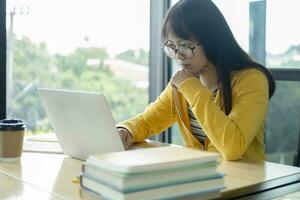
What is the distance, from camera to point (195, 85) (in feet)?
4.84

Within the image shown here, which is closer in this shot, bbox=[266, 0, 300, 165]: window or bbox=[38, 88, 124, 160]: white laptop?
bbox=[38, 88, 124, 160]: white laptop

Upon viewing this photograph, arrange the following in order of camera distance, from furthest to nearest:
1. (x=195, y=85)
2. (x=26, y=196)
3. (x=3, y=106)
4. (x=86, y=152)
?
(x=3, y=106)
(x=195, y=85)
(x=86, y=152)
(x=26, y=196)

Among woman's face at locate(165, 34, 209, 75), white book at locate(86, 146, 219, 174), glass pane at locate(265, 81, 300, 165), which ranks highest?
woman's face at locate(165, 34, 209, 75)

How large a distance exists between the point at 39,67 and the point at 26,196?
1665mm

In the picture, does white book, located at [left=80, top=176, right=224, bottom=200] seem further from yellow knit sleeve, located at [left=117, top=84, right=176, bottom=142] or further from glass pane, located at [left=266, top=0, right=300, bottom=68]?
glass pane, located at [left=266, top=0, right=300, bottom=68]

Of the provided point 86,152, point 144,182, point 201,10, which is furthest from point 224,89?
point 144,182

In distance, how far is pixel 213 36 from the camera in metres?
1.60

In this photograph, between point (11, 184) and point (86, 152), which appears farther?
point (86, 152)

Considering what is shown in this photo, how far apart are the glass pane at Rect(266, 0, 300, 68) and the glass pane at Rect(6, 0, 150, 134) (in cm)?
94

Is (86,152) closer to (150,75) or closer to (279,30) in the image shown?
(279,30)

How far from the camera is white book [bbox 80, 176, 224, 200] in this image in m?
0.82

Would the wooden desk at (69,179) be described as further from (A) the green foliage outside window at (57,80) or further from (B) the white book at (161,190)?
(A) the green foliage outside window at (57,80)

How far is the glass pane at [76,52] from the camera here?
7.80 ft

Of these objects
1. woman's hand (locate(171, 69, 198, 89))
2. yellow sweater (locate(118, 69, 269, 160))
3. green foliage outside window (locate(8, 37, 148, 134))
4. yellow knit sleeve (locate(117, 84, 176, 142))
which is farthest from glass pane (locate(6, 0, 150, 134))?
woman's hand (locate(171, 69, 198, 89))
